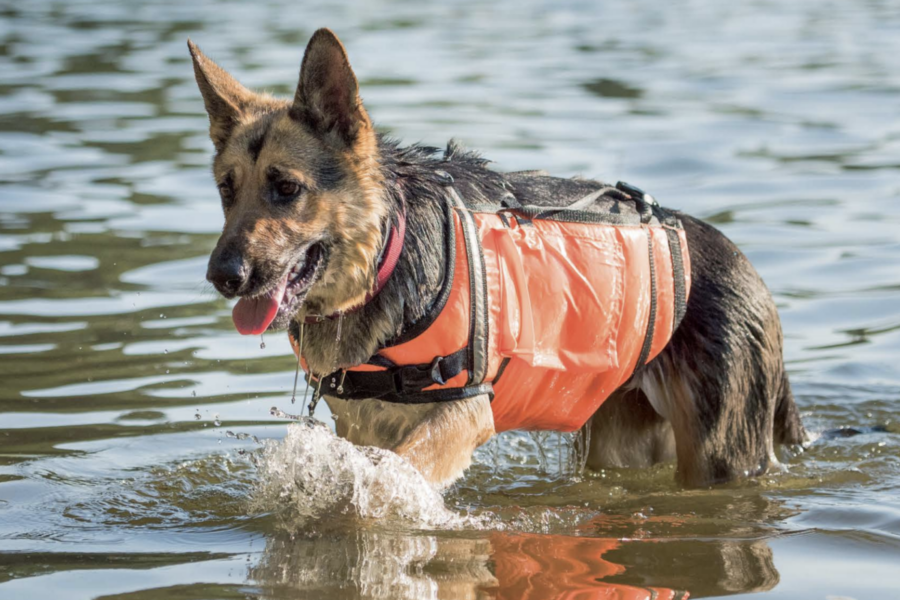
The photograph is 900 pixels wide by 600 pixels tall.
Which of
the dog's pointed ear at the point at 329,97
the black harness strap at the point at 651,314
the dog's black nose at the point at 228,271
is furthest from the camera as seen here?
the black harness strap at the point at 651,314

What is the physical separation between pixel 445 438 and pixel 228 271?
1.14 metres

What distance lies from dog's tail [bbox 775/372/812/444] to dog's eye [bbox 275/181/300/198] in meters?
2.61

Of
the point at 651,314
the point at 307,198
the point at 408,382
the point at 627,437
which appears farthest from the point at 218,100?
the point at 627,437

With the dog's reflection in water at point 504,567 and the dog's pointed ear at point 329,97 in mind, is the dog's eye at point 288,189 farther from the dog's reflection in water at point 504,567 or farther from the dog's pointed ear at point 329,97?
the dog's reflection in water at point 504,567

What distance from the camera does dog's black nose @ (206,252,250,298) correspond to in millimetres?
4590

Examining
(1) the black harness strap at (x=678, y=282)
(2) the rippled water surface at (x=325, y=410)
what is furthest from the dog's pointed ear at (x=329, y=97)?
(1) the black harness strap at (x=678, y=282)

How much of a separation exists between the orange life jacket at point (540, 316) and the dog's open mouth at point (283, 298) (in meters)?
0.42

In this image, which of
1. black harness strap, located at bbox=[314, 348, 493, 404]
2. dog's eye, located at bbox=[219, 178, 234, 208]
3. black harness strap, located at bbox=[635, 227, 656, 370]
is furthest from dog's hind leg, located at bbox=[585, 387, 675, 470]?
dog's eye, located at bbox=[219, 178, 234, 208]

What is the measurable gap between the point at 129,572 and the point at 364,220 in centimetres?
163

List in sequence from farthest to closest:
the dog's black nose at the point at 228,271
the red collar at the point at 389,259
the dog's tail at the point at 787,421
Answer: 1. the dog's tail at the point at 787,421
2. the red collar at the point at 389,259
3. the dog's black nose at the point at 228,271

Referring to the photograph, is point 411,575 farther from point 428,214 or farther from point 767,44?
point 767,44

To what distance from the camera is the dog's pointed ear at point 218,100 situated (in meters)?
5.15

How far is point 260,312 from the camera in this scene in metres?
4.79

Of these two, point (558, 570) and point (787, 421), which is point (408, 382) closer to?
point (558, 570)
